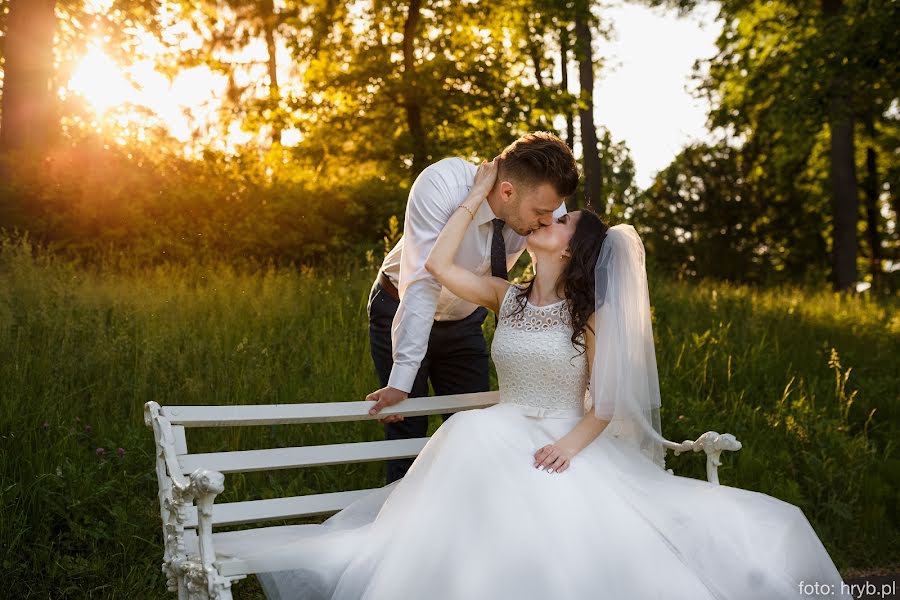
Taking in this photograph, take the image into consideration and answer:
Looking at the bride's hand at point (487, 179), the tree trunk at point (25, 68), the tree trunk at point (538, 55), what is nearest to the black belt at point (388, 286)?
the bride's hand at point (487, 179)

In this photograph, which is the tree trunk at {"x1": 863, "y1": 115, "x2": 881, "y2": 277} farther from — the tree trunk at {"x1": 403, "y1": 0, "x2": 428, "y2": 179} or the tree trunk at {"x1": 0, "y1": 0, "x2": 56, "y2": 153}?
the tree trunk at {"x1": 0, "y1": 0, "x2": 56, "y2": 153}

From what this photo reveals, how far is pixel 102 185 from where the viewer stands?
11.1m

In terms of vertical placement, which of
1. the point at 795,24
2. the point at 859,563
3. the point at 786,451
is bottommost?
the point at 859,563

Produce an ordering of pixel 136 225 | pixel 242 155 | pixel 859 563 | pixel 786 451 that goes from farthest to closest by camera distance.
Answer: pixel 242 155 < pixel 136 225 < pixel 786 451 < pixel 859 563

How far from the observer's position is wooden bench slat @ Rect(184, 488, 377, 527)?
381cm

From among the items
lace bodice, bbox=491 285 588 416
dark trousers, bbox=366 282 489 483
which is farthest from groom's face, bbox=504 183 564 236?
dark trousers, bbox=366 282 489 483

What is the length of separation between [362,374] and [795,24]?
1163 centimetres

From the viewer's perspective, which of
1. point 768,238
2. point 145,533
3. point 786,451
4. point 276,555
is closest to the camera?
point 276,555

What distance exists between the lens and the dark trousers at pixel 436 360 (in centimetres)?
445

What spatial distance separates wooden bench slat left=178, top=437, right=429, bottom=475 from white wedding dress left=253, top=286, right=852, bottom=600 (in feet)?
1.66

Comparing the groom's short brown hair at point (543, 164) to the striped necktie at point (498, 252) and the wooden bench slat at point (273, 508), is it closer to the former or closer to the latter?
the striped necktie at point (498, 252)

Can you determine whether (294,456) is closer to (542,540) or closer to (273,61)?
(542,540)

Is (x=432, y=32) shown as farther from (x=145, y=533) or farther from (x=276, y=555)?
(x=276, y=555)

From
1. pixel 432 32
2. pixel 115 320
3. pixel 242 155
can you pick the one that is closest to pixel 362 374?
pixel 115 320
